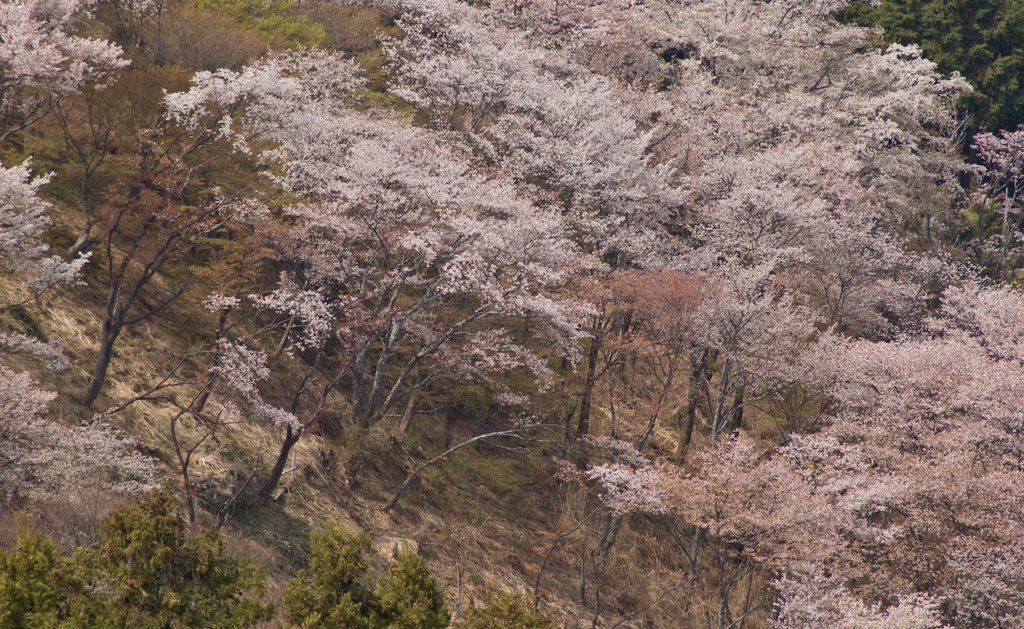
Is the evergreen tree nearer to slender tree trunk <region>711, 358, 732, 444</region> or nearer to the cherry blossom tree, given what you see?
slender tree trunk <region>711, 358, 732, 444</region>

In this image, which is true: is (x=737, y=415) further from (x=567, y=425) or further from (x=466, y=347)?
(x=466, y=347)

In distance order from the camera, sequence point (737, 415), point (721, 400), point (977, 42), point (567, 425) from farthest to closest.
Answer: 1. point (977, 42)
2. point (737, 415)
3. point (567, 425)
4. point (721, 400)

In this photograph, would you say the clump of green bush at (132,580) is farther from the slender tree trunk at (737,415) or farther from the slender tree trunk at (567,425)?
the slender tree trunk at (737,415)

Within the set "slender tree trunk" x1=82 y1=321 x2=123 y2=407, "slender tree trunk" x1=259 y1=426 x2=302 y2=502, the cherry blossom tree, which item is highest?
the cherry blossom tree

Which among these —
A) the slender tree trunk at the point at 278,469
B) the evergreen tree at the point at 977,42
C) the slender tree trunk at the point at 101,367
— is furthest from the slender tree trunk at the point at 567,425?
the evergreen tree at the point at 977,42

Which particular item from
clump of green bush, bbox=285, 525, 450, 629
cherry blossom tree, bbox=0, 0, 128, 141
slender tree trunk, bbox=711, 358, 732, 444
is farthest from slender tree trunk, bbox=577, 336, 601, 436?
clump of green bush, bbox=285, 525, 450, 629

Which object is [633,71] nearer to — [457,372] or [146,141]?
[457,372]

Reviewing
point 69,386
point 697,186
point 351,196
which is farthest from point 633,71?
point 69,386

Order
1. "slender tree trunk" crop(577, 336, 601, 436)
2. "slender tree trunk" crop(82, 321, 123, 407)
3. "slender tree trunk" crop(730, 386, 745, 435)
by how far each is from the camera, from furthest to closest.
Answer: "slender tree trunk" crop(730, 386, 745, 435), "slender tree trunk" crop(577, 336, 601, 436), "slender tree trunk" crop(82, 321, 123, 407)

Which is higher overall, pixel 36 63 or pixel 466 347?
pixel 36 63

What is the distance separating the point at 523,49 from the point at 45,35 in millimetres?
12745

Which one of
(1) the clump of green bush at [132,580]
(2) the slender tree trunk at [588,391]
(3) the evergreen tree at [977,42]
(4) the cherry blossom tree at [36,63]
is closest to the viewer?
(1) the clump of green bush at [132,580]

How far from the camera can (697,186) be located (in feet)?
87.9

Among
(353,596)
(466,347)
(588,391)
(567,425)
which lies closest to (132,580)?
(353,596)
